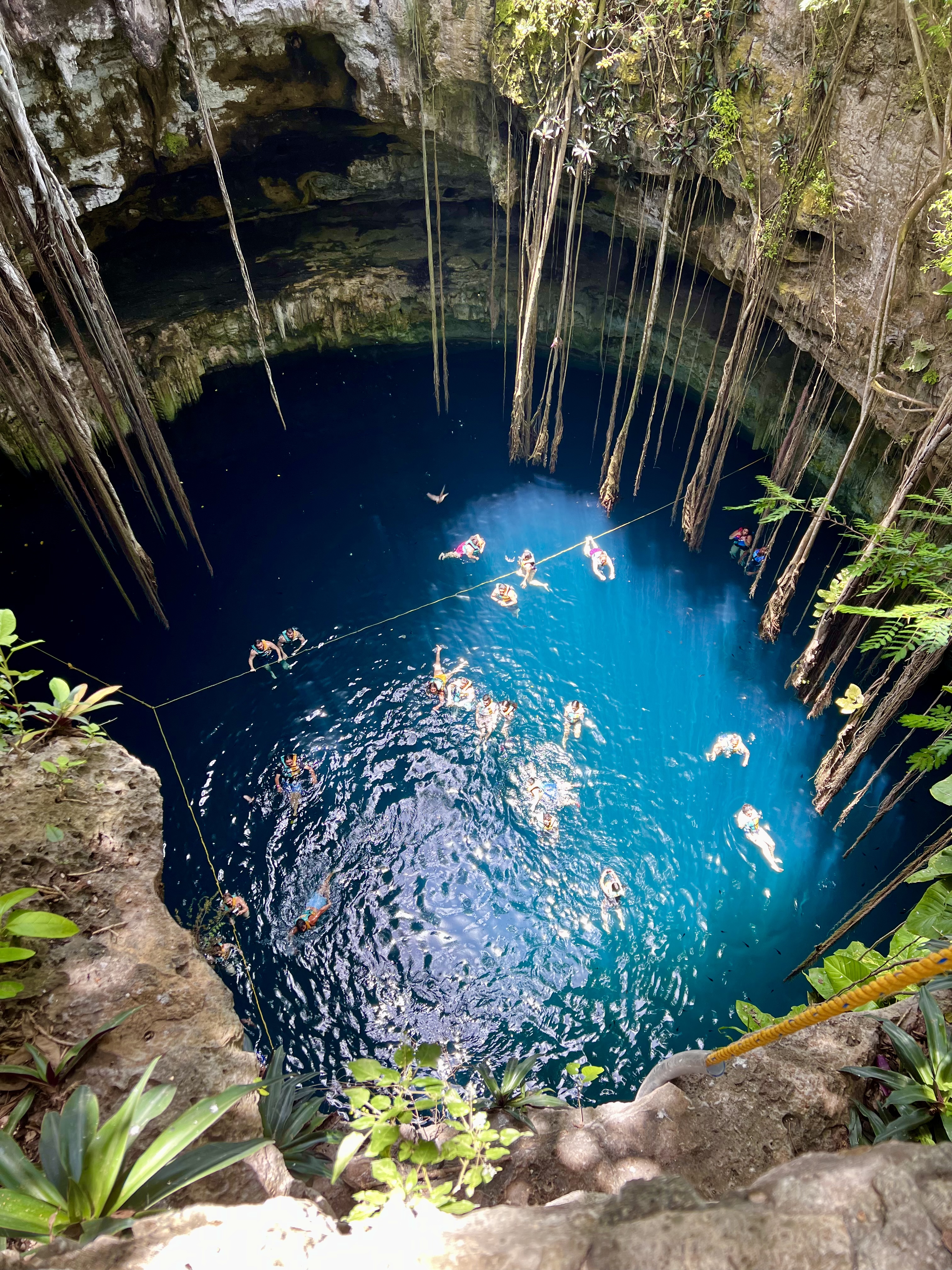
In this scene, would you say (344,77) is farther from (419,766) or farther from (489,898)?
(489,898)

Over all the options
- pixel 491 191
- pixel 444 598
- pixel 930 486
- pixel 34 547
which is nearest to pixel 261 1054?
pixel 444 598

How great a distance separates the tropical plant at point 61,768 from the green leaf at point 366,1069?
143cm

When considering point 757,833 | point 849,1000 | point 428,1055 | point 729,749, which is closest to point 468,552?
point 729,749

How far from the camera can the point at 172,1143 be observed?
119cm

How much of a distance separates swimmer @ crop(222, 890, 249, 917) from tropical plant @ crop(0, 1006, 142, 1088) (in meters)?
2.66

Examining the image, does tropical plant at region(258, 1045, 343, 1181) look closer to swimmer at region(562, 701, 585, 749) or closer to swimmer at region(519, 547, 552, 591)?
swimmer at region(562, 701, 585, 749)

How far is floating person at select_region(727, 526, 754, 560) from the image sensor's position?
19.6ft

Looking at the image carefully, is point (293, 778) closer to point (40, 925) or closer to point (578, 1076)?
point (578, 1076)

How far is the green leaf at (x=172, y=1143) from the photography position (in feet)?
3.83

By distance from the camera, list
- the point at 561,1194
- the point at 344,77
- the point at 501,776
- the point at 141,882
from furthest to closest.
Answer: the point at 344,77 → the point at 501,776 → the point at 141,882 → the point at 561,1194

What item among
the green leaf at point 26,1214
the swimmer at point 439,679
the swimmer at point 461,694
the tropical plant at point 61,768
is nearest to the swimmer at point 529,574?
the swimmer at point 439,679

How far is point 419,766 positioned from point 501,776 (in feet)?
1.99

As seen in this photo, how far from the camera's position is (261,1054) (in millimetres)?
3670

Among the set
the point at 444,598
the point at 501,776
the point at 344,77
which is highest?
the point at 344,77
